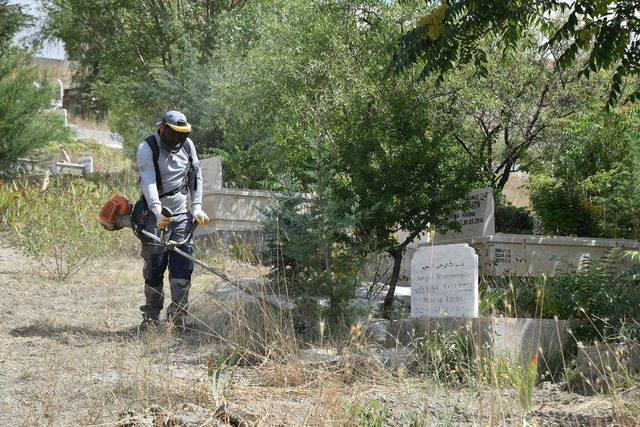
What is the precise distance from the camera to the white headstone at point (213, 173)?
15.6 meters

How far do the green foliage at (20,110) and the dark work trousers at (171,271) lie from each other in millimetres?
11580

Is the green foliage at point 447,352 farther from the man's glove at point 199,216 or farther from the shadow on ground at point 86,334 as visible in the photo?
the man's glove at point 199,216

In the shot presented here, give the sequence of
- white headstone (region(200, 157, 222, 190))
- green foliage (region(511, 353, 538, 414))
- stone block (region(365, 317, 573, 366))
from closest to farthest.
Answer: green foliage (region(511, 353, 538, 414)) < stone block (region(365, 317, 573, 366)) < white headstone (region(200, 157, 222, 190))

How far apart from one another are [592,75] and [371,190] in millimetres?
6987

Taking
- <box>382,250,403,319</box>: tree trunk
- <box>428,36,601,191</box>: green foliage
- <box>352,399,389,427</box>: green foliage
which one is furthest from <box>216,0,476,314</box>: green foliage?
<box>352,399,389,427</box>: green foliage

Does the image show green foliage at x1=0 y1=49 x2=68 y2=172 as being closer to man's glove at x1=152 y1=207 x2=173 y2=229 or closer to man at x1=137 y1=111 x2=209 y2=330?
man at x1=137 y1=111 x2=209 y2=330

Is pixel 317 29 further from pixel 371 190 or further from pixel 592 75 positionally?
pixel 371 190

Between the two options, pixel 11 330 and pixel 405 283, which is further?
pixel 405 283

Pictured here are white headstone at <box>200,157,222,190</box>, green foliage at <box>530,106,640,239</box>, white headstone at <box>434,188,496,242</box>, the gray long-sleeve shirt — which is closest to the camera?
the gray long-sleeve shirt

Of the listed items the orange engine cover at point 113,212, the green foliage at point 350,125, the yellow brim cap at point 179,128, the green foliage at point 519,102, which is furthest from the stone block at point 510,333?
the green foliage at point 519,102

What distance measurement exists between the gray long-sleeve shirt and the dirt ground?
1203 mm

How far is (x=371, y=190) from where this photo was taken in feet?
33.3

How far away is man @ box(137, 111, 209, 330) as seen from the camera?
901 cm

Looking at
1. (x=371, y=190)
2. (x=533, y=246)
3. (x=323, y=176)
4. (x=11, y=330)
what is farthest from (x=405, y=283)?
(x=11, y=330)
